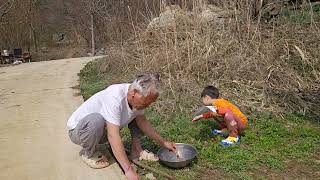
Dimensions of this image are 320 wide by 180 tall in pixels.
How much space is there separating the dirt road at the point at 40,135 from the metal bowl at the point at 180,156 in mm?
384

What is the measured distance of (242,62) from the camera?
5652 mm

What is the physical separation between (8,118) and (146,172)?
8.56 feet

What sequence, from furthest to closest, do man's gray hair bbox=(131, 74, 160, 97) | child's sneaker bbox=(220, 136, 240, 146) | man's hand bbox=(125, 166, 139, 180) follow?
child's sneaker bbox=(220, 136, 240, 146), man's hand bbox=(125, 166, 139, 180), man's gray hair bbox=(131, 74, 160, 97)

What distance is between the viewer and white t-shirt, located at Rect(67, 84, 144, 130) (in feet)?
9.91

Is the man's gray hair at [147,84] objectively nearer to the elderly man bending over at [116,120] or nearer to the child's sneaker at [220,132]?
the elderly man bending over at [116,120]

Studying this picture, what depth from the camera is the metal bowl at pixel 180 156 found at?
131 inches

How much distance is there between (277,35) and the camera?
6.13m

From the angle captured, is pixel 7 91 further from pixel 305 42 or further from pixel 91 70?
pixel 305 42

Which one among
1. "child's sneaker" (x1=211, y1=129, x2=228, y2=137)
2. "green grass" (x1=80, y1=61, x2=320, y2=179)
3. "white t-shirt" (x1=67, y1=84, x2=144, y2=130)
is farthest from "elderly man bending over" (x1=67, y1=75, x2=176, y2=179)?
Result: "child's sneaker" (x1=211, y1=129, x2=228, y2=137)

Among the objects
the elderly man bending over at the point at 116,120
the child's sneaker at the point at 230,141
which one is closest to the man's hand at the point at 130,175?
the elderly man bending over at the point at 116,120

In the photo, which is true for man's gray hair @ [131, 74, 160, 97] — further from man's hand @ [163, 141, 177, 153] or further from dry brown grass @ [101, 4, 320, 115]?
dry brown grass @ [101, 4, 320, 115]

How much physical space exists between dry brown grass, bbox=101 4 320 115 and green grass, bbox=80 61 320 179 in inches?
13.5

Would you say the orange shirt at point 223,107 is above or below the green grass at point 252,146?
above


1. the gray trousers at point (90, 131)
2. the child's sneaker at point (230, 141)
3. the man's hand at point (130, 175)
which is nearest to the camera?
the man's hand at point (130, 175)
